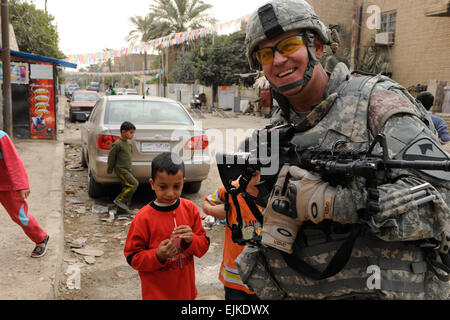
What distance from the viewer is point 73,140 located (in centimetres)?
1172

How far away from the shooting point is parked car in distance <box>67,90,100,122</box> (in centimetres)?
1697

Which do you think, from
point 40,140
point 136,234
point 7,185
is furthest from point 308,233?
point 40,140

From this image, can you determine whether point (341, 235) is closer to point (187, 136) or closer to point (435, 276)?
point (435, 276)

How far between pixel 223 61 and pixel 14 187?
2942 cm

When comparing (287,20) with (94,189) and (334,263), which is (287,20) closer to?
(334,263)

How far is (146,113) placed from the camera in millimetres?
5898

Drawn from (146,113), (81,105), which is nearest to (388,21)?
(81,105)

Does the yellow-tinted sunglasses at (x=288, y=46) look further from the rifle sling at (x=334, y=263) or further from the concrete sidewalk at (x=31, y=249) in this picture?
the concrete sidewalk at (x=31, y=249)

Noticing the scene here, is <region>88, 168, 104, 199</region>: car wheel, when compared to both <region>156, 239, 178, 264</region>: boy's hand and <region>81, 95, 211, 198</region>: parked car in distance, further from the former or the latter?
<region>156, 239, 178, 264</region>: boy's hand

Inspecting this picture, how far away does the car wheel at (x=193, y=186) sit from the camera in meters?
6.07

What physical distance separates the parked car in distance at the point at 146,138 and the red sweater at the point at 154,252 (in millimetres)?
3092

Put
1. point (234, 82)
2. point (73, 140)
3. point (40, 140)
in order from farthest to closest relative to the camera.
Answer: point (234, 82) → point (73, 140) → point (40, 140)

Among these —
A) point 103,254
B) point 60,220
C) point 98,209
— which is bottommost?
point 103,254

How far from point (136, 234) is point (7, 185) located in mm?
1875
